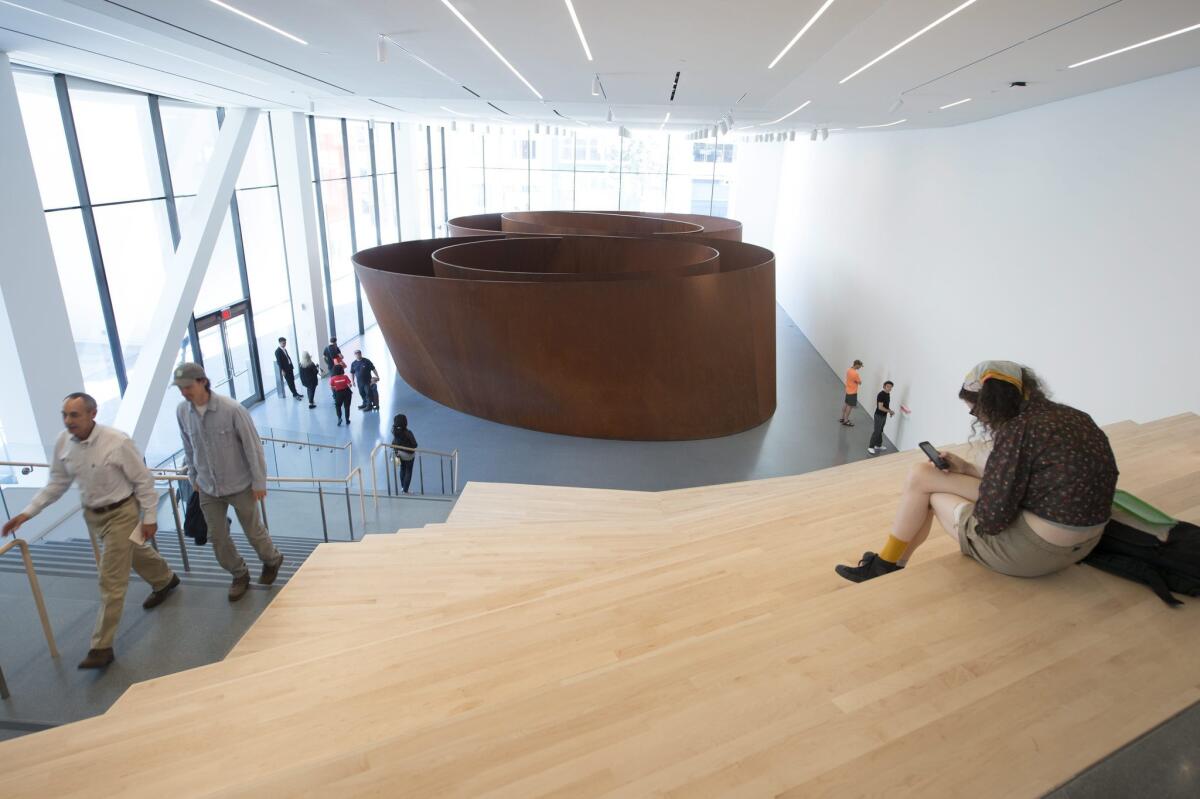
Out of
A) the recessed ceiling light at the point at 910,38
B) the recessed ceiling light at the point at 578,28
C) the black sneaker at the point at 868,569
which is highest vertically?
the recessed ceiling light at the point at 578,28

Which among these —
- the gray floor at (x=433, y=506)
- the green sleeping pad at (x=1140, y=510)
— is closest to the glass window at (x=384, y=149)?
the gray floor at (x=433, y=506)

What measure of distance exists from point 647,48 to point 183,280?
26.5 feet

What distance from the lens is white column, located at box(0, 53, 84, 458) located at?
626cm

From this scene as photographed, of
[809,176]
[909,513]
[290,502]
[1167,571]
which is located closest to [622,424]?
[290,502]

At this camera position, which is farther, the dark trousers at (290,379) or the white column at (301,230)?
the white column at (301,230)

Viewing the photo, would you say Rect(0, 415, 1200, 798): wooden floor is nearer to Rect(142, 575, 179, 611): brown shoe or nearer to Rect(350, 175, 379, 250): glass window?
Rect(142, 575, 179, 611): brown shoe

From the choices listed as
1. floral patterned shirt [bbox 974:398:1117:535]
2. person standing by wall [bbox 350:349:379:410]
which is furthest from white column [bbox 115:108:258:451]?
floral patterned shirt [bbox 974:398:1117:535]

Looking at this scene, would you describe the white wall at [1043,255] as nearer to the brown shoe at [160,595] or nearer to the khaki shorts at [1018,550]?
the khaki shorts at [1018,550]

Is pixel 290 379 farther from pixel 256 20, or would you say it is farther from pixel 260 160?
pixel 256 20

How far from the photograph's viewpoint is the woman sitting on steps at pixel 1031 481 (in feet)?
7.61

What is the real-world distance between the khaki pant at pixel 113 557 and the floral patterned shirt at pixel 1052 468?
4.12m

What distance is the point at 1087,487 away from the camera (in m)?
2.30

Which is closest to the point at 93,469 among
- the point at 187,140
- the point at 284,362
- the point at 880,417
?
the point at 284,362

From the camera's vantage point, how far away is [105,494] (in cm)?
339
